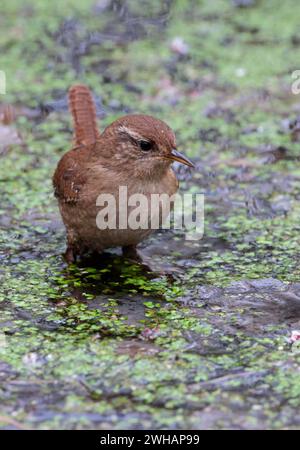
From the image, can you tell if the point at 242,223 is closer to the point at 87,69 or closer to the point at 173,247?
the point at 173,247

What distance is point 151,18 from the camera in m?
10.5

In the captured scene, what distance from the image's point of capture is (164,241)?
20.8 ft

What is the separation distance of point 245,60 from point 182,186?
9.21ft

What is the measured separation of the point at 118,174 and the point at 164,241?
1.01 m

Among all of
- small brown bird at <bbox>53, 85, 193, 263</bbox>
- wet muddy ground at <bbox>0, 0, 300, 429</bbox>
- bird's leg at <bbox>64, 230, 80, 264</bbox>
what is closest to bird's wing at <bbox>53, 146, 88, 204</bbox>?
small brown bird at <bbox>53, 85, 193, 263</bbox>

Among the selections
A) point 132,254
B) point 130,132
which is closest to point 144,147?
point 130,132

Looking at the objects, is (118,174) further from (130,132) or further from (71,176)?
(71,176)

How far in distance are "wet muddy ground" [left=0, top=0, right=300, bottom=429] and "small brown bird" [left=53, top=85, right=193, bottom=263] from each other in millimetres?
356

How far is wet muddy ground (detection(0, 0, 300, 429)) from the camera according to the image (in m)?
4.27

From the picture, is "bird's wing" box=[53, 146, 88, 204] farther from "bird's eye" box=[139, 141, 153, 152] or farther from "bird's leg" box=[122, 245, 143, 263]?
"bird's leg" box=[122, 245, 143, 263]

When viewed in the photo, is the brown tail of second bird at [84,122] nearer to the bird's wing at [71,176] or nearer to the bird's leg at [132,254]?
the bird's wing at [71,176]
